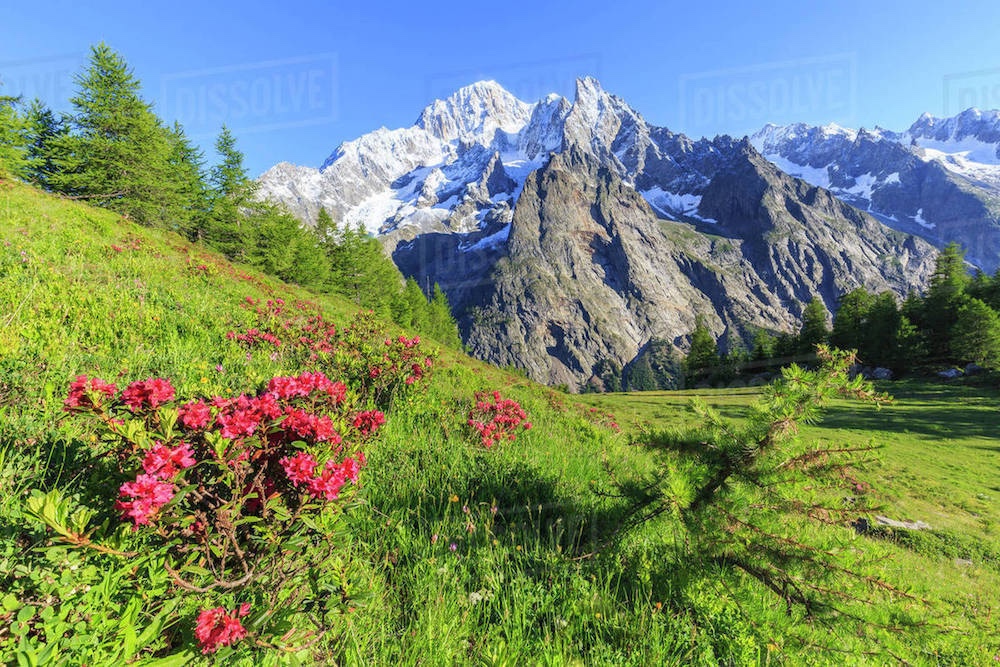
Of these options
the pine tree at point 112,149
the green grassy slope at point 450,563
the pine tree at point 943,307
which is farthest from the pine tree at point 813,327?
the pine tree at point 112,149

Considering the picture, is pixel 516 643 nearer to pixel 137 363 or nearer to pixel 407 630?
pixel 407 630

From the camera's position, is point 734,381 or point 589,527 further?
point 734,381

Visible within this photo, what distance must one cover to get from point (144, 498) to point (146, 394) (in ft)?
2.23

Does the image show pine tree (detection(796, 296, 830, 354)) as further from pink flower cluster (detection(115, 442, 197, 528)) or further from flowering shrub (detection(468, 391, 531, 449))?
pink flower cluster (detection(115, 442, 197, 528))

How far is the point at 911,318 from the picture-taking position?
40.4 meters

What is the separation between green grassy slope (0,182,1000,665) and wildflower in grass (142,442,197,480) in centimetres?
44

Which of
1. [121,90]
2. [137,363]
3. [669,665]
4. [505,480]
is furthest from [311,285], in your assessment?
[669,665]

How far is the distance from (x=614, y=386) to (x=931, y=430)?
6229 inches

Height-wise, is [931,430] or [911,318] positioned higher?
[911,318]

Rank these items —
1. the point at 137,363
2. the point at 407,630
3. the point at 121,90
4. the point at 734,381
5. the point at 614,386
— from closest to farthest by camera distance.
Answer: the point at 407,630
the point at 137,363
the point at 121,90
the point at 734,381
the point at 614,386

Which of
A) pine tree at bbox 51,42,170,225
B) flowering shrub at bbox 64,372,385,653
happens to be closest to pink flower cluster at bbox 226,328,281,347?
flowering shrub at bbox 64,372,385,653

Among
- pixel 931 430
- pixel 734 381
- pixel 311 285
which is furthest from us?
pixel 734 381

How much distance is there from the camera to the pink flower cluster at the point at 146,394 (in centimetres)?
204

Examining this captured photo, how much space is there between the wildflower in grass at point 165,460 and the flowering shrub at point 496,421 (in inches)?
152
